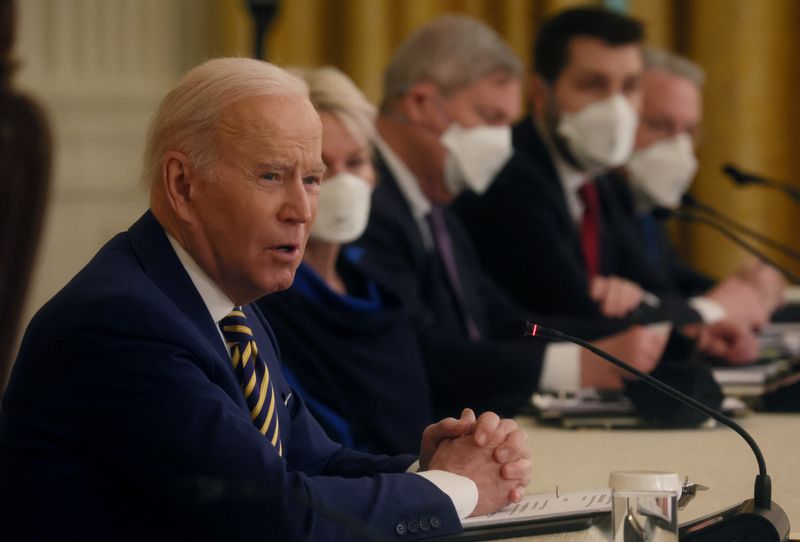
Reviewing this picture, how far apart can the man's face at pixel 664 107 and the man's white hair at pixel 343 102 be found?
210cm

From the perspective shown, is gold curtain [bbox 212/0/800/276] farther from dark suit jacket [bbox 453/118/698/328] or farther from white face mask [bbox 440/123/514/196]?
white face mask [bbox 440/123/514/196]

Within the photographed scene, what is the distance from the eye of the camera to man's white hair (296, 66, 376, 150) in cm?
276

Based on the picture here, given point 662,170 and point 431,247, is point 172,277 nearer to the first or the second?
point 431,247

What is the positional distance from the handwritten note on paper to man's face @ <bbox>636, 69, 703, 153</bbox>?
3.18 metres

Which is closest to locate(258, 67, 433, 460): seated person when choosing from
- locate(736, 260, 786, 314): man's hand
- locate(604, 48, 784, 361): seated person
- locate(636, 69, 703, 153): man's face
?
locate(736, 260, 786, 314): man's hand

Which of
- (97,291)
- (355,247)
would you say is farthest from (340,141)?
(97,291)

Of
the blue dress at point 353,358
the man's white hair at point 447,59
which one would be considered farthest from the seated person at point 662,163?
the blue dress at point 353,358

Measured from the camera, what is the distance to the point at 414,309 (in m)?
3.15

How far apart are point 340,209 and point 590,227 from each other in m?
1.72

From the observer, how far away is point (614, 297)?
3816 mm

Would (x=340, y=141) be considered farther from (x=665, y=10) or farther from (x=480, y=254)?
(x=665, y=10)

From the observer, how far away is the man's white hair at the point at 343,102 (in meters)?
2.76

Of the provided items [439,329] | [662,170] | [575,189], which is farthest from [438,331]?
[662,170]

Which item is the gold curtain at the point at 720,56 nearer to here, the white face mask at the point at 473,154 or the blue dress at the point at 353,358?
the white face mask at the point at 473,154
